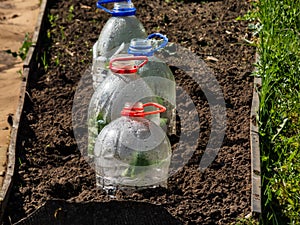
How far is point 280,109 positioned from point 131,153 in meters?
1.46

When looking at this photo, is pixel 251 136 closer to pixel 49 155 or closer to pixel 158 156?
pixel 158 156

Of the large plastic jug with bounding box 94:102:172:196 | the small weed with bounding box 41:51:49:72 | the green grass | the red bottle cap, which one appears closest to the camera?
the large plastic jug with bounding box 94:102:172:196

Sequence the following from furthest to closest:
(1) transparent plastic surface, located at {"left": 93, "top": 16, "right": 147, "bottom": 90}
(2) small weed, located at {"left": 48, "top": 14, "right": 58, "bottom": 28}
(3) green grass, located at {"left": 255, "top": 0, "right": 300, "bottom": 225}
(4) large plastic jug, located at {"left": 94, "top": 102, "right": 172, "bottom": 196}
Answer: (2) small weed, located at {"left": 48, "top": 14, "right": 58, "bottom": 28} → (1) transparent plastic surface, located at {"left": 93, "top": 16, "right": 147, "bottom": 90} → (3) green grass, located at {"left": 255, "top": 0, "right": 300, "bottom": 225} → (4) large plastic jug, located at {"left": 94, "top": 102, "right": 172, "bottom": 196}

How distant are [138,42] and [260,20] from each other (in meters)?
2.18

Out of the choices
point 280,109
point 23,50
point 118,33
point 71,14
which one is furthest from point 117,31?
point 71,14

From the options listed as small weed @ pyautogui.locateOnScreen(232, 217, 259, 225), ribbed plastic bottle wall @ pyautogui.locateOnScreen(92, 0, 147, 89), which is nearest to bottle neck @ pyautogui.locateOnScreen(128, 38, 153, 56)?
ribbed plastic bottle wall @ pyautogui.locateOnScreen(92, 0, 147, 89)

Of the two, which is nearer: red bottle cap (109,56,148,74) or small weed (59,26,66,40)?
Result: red bottle cap (109,56,148,74)

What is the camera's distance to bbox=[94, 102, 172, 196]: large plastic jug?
156 inches

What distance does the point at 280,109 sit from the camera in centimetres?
503

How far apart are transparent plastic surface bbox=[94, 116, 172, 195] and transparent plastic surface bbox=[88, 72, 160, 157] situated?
22cm

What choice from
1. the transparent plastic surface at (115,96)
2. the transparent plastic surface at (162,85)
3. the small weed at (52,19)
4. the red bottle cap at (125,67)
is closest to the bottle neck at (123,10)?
the transparent plastic surface at (162,85)

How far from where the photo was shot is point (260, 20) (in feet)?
20.5

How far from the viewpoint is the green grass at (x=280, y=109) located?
13.9 feet

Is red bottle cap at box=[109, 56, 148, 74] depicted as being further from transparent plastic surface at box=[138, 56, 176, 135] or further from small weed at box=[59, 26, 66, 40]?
small weed at box=[59, 26, 66, 40]
